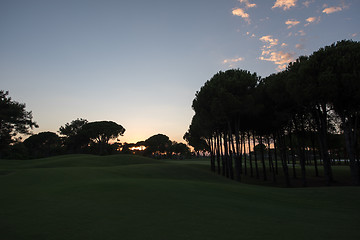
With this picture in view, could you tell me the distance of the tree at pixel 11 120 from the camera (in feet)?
153

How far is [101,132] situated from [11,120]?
1720 inches

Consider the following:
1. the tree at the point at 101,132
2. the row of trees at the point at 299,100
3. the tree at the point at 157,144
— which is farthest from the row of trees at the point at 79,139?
the row of trees at the point at 299,100

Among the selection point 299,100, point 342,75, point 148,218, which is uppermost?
point 342,75

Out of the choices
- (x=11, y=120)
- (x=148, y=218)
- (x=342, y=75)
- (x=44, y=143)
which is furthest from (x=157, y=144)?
(x=148, y=218)

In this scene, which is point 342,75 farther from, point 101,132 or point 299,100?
point 101,132

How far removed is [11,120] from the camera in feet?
156

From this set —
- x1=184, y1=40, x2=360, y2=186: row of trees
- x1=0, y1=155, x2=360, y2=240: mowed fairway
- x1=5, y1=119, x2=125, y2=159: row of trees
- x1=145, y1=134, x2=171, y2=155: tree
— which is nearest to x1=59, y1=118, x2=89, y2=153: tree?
x1=5, y1=119, x2=125, y2=159: row of trees

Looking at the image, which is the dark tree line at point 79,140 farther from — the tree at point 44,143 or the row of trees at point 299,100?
the row of trees at point 299,100

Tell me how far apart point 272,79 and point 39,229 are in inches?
1315

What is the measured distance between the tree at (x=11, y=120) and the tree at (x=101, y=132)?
39569 millimetres

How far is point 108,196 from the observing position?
1200 centimetres

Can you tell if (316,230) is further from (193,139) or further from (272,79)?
(193,139)

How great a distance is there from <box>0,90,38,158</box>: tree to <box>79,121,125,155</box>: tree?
39569 mm

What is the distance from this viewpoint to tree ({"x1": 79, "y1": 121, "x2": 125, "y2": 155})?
9012 cm
